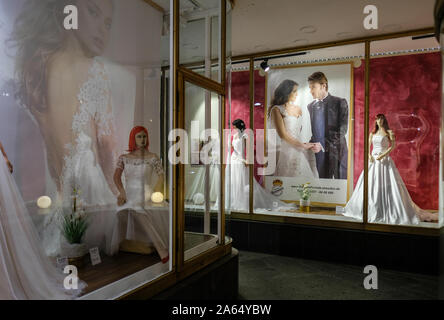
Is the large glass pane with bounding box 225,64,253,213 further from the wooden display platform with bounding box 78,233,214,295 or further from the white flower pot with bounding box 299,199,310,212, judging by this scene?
the wooden display platform with bounding box 78,233,214,295

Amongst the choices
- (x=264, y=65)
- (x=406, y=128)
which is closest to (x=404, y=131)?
(x=406, y=128)

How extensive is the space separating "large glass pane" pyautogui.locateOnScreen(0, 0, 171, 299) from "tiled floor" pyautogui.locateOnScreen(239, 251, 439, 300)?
1.85 meters

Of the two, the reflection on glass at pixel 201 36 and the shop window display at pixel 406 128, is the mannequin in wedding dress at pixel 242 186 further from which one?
the reflection on glass at pixel 201 36

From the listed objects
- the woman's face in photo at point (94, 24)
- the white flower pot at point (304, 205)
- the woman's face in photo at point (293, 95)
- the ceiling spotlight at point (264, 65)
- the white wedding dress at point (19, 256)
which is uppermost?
the ceiling spotlight at point (264, 65)

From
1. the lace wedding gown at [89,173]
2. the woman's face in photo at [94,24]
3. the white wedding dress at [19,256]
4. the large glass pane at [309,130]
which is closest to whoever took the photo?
the white wedding dress at [19,256]

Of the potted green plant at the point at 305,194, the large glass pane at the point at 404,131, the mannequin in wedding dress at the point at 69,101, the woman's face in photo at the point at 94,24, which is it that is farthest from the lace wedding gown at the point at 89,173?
the large glass pane at the point at 404,131

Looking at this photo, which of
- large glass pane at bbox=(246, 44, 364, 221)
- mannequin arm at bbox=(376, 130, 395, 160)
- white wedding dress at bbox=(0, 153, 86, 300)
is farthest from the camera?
large glass pane at bbox=(246, 44, 364, 221)

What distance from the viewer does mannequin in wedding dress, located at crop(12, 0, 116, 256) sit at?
1775 millimetres

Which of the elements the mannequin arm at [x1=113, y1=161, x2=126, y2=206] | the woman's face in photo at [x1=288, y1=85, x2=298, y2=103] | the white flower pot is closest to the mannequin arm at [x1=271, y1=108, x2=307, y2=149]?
the woman's face in photo at [x1=288, y1=85, x2=298, y2=103]

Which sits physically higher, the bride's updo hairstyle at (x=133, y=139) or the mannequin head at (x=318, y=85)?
the mannequin head at (x=318, y=85)

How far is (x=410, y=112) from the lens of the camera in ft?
15.5

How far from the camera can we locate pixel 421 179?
15.2 feet

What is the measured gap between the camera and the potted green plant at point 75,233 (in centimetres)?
203

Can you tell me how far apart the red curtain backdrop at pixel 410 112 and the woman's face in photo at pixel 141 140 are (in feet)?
12.1
